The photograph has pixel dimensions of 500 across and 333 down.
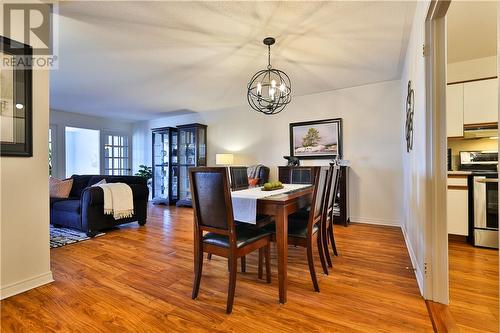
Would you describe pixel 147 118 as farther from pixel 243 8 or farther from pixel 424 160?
pixel 424 160

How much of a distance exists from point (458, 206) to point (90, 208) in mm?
4919

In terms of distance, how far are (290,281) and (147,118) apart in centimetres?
641

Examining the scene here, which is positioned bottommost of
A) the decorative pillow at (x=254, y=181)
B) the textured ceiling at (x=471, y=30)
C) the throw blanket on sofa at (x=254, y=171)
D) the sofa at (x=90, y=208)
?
the sofa at (x=90, y=208)

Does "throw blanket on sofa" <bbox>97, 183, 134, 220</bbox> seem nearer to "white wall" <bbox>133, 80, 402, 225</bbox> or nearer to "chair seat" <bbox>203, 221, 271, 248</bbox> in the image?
"chair seat" <bbox>203, 221, 271, 248</bbox>

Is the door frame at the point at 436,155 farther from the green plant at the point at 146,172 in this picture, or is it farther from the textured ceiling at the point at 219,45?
the green plant at the point at 146,172

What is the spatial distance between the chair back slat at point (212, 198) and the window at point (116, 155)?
623 centimetres

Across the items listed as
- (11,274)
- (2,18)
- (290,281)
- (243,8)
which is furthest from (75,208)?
(243,8)

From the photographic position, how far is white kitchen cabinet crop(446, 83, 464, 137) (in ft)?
10.4

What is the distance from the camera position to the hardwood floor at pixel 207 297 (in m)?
1.52

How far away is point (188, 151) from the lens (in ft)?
20.1

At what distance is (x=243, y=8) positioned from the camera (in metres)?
2.12

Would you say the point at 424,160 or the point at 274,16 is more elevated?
the point at 274,16

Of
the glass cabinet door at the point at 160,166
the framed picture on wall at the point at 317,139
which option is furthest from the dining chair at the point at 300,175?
the glass cabinet door at the point at 160,166

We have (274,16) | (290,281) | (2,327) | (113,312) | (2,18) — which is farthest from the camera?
(274,16)
